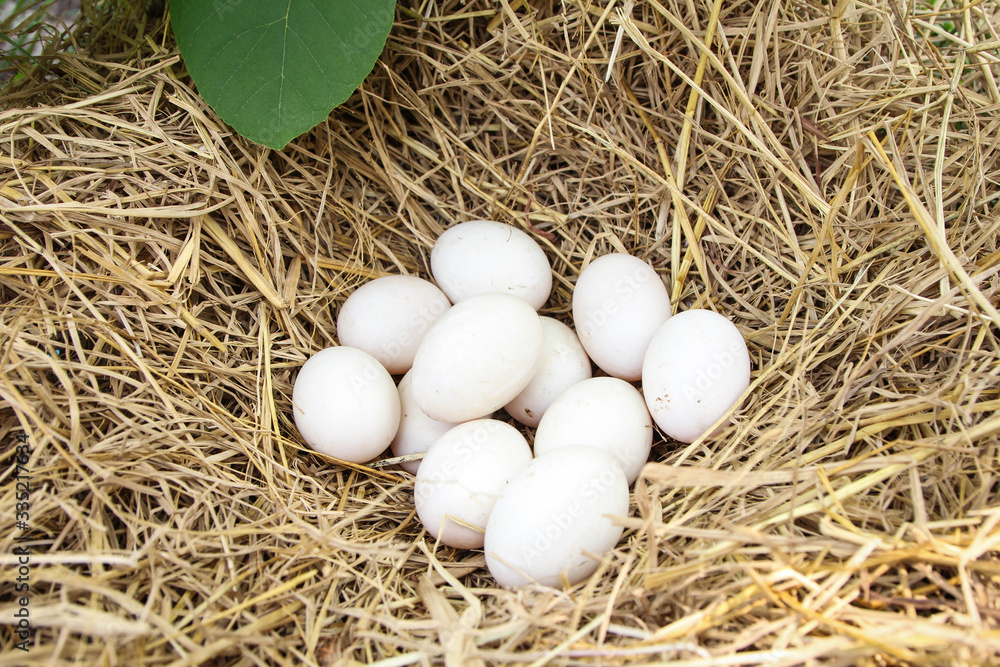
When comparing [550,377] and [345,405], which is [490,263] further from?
[345,405]

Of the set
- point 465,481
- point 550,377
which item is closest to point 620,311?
point 550,377

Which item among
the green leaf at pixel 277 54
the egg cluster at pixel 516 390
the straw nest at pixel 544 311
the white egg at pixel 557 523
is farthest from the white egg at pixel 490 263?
the white egg at pixel 557 523

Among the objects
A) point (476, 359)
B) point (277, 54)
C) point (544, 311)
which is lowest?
point (544, 311)

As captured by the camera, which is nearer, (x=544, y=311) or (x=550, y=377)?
(x=550, y=377)

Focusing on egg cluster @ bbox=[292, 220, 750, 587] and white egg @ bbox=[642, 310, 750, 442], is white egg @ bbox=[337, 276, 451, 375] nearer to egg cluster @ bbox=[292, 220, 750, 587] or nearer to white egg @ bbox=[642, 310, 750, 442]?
egg cluster @ bbox=[292, 220, 750, 587]

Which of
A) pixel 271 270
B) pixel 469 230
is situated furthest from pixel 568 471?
pixel 271 270

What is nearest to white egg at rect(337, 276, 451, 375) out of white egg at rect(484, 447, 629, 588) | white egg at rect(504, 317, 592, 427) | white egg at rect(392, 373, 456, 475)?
white egg at rect(392, 373, 456, 475)

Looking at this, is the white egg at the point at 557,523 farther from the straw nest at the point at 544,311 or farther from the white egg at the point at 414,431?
the white egg at the point at 414,431
